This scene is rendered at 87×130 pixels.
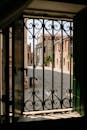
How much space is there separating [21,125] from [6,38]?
1706 mm

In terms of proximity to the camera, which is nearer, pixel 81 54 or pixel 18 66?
pixel 18 66

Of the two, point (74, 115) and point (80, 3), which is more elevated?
point (80, 3)

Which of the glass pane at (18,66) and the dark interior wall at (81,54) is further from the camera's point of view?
the dark interior wall at (81,54)

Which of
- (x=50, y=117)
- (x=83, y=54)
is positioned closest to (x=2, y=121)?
(x=50, y=117)

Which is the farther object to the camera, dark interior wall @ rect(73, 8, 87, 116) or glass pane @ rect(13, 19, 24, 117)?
dark interior wall @ rect(73, 8, 87, 116)

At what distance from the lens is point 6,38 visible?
459 cm

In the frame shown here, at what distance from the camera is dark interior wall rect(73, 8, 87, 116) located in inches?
223

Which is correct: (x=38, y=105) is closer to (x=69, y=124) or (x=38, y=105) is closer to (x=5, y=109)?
(x=69, y=124)

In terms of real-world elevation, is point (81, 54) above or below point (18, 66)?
above

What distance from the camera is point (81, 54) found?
575cm

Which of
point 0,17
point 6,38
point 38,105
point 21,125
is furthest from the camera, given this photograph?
point 38,105

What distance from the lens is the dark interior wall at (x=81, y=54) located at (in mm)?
5652

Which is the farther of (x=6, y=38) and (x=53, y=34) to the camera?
(x=53, y=34)

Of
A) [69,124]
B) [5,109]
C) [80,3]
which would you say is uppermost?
[80,3]
